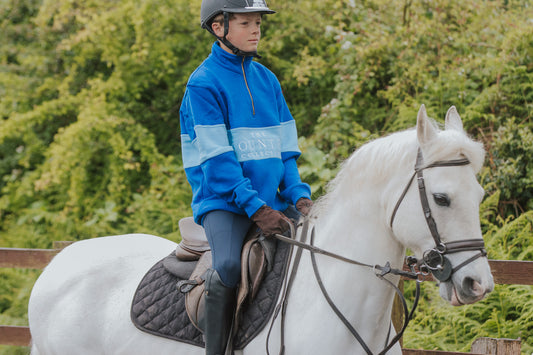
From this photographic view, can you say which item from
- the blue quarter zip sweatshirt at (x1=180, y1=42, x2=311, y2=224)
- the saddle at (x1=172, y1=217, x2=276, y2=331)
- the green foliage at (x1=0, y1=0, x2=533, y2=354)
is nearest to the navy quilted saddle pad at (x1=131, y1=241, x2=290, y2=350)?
the saddle at (x1=172, y1=217, x2=276, y2=331)

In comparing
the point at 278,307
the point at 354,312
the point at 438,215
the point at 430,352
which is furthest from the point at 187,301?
the point at 430,352

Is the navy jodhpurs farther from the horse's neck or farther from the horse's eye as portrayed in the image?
the horse's eye

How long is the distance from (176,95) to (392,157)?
23.0 ft

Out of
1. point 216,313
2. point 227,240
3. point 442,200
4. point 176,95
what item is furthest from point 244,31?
point 176,95

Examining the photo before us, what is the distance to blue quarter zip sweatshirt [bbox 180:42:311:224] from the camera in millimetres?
2670

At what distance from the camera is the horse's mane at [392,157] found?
2242 mm

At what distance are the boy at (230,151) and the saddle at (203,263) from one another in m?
0.06

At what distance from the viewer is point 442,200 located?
2199 mm

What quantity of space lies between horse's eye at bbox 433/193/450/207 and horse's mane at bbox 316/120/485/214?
0.15 m

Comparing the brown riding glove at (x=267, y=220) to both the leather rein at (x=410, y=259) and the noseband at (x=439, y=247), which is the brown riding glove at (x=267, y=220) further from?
the noseband at (x=439, y=247)

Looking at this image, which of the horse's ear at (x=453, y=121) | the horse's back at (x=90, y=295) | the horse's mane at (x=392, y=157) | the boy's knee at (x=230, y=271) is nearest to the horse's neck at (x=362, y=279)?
the horse's mane at (x=392, y=157)

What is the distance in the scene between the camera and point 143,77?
28.7ft

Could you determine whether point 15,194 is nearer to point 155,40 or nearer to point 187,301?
point 155,40

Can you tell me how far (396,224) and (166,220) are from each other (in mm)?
5680
